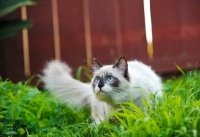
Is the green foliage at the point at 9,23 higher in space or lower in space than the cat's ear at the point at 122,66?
higher

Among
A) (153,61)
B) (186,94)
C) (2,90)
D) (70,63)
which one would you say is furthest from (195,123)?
(70,63)

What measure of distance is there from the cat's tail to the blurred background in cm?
127

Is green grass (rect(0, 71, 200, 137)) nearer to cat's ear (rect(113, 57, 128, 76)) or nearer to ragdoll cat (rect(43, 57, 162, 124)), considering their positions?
ragdoll cat (rect(43, 57, 162, 124))

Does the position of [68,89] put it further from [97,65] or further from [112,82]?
[112,82]

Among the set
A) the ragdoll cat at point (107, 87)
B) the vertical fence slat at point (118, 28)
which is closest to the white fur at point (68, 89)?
the ragdoll cat at point (107, 87)

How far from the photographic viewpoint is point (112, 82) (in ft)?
9.14

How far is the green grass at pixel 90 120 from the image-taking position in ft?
6.90

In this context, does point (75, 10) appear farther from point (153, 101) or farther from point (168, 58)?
point (153, 101)

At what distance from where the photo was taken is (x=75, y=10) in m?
5.03

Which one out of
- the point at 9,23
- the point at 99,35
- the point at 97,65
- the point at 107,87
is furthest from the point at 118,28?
the point at 107,87

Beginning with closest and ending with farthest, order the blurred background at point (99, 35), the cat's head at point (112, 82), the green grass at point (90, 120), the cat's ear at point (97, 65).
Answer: the green grass at point (90, 120) < the cat's head at point (112, 82) < the cat's ear at point (97, 65) < the blurred background at point (99, 35)

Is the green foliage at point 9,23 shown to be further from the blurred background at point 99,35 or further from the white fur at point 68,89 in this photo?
the white fur at point 68,89

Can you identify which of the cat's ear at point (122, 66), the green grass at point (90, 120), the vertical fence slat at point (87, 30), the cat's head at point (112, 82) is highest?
the vertical fence slat at point (87, 30)

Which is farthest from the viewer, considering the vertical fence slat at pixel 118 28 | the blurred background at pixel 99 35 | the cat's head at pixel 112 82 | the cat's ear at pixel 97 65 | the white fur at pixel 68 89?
the vertical fence slat at pixel 118 28
